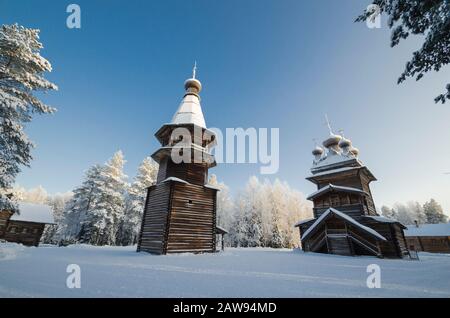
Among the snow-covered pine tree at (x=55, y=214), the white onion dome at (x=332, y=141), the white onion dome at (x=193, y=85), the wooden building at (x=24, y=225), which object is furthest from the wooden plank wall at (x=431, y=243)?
the snow-covered pine tree at (x=55, y=214)

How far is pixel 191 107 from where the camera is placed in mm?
19594

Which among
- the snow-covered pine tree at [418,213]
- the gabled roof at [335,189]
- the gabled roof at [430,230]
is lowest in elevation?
the gabled roof at [430,230]

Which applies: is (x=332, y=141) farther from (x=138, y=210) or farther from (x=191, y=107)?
(x=138, y=210)

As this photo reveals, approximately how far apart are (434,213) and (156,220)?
2939 inches

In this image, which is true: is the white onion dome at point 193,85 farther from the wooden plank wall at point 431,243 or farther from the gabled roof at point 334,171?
the wooden plank wall at point 431,243

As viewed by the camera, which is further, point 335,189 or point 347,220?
point 335,189

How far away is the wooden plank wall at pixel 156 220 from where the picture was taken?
14273mm

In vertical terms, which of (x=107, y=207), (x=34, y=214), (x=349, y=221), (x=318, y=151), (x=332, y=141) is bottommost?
(x=349, y=221)

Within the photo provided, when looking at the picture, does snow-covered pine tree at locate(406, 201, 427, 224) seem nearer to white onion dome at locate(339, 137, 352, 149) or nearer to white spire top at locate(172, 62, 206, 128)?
white onion dome at locate(339, 137, 352, 149)

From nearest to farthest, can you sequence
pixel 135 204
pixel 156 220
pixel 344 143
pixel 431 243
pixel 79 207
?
pixel 156 220 < pixel 344 143 < pixel 79 207 < pixel 135 204 < pixel 431 243

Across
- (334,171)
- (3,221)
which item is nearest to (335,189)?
(334,171)

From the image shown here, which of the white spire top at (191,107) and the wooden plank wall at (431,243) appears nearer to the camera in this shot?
the white spire top at (191,107)

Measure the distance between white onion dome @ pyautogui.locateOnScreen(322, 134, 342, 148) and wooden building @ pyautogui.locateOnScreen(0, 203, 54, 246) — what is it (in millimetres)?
39752
